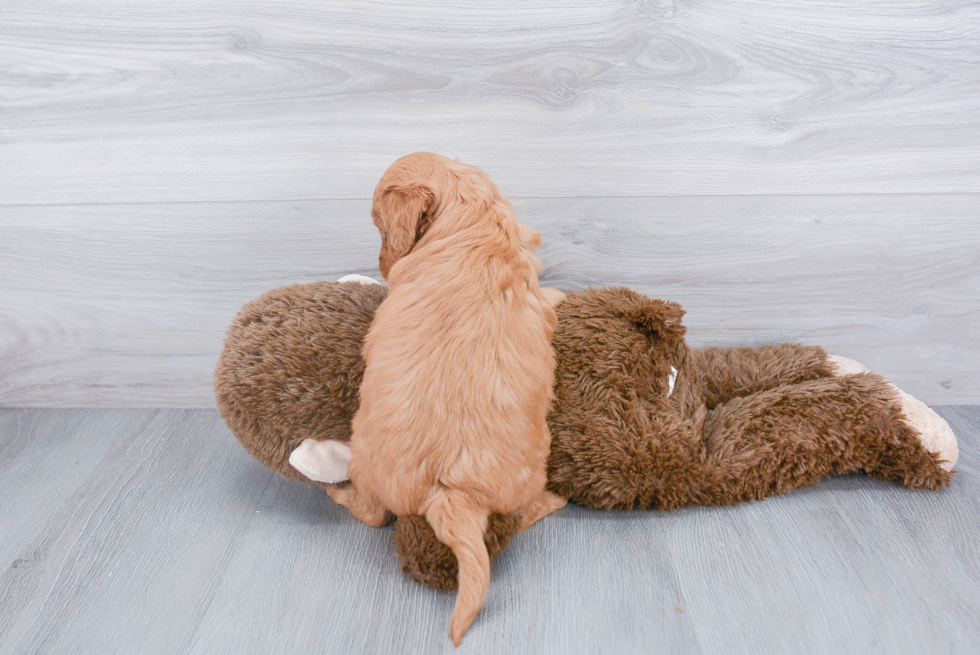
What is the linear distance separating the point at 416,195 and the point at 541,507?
52 cm

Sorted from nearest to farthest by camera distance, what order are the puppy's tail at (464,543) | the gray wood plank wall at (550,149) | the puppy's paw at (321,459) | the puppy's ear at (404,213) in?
the puppy's tail at (464,543) → the puppy's ear at (404,213) → the puppy's paw at (321,459) → the gray wood plank wall at (550,149)

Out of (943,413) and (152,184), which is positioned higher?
(152,184)

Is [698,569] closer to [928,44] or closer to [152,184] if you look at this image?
[928,44]

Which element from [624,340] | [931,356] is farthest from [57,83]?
[931,356]

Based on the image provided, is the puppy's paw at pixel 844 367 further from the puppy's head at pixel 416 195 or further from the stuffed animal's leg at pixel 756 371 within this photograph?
the puppy's head at pixel 416 195

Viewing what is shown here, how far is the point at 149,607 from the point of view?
2.97 feet

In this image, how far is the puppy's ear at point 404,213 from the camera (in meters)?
0.92

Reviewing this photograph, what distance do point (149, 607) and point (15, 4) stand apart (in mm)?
1080

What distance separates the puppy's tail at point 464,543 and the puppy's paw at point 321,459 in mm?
219

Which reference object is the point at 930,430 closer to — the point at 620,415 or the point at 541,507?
the point at 620,415

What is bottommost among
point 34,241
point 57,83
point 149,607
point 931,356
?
point 149,607

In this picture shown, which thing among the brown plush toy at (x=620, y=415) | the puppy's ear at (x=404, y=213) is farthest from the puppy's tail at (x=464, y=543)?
the puppy's ear at (x=404, y=213)

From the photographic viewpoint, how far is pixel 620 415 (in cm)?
104

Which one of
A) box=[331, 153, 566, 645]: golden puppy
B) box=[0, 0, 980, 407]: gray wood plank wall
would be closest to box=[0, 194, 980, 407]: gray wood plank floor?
box=[0, 0, 980, 407]: gray wood plank wall
